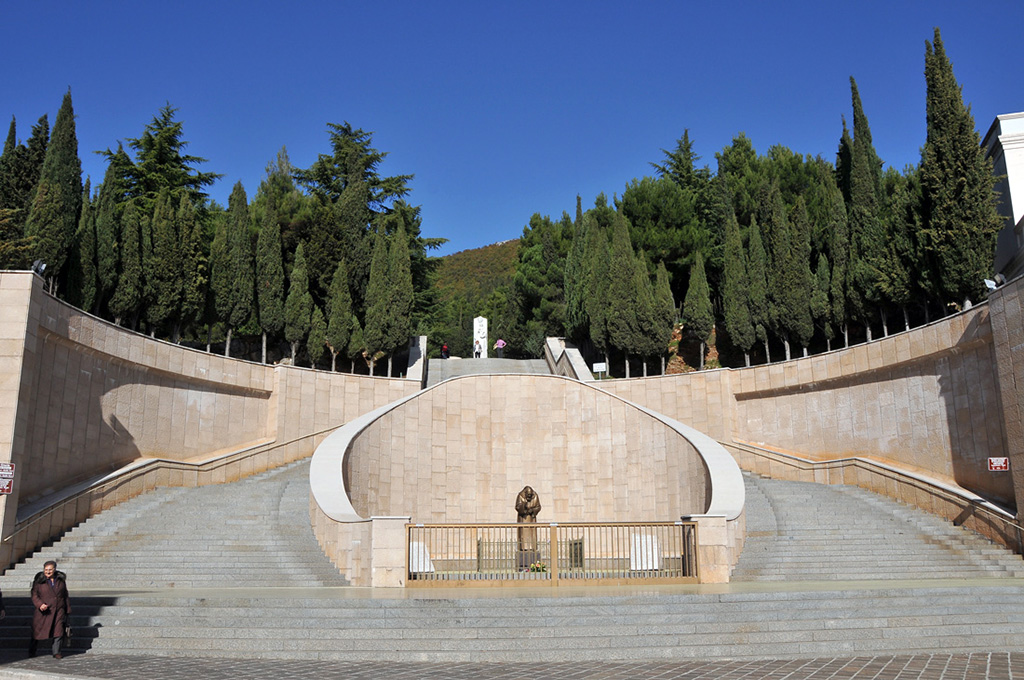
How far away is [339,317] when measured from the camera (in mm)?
26047

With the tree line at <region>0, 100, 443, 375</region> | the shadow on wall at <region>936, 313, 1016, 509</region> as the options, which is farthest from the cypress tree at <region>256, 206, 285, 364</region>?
the shadow on wall at <region>936, 313, 1016, 509</region>

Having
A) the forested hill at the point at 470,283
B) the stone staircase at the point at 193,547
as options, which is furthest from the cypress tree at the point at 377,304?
the forested hill at the point at 470,283

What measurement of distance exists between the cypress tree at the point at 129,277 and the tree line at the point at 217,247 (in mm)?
38

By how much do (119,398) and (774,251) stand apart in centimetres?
1965

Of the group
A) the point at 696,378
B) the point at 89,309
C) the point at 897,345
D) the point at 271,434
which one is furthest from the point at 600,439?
the point at 89,309

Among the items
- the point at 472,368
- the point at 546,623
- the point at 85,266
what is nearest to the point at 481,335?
the point at 472,368

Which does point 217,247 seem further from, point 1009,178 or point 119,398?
point 1009,178

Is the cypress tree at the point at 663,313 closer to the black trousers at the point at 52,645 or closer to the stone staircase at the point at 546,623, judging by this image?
the stone staircase at the point at 546,623

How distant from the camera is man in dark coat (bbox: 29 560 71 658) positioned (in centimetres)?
746

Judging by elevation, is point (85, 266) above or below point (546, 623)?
above

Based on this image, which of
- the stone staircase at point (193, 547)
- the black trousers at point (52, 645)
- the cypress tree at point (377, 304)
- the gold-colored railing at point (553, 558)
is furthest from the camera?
the cypress tree at point (377, 304)

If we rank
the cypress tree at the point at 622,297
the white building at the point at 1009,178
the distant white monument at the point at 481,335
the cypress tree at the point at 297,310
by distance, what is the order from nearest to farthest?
the white building at the point at 1009,178 < the cypress tree at the point at 297,310 < the cypress tree at the point at 622,297 < the distant white monument at the point at 481,335

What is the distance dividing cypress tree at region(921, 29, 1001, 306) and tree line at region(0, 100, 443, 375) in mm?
15677

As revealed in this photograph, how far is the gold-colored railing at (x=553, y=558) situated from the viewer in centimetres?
1080
